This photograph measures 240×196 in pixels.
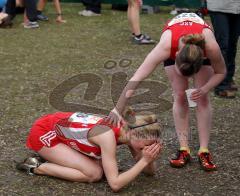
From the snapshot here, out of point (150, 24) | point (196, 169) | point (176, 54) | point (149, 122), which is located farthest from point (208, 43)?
point (150, 24)

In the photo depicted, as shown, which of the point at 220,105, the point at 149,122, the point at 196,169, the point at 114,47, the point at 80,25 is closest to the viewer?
the point at 149,122

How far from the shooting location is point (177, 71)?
141 inches

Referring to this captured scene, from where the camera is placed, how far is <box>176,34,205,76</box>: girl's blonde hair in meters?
3.41

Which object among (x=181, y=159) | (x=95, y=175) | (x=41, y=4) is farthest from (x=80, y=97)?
(x=41, y=4)

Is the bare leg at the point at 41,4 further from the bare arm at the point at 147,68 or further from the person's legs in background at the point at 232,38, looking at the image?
the bare arm at the point at 147,68

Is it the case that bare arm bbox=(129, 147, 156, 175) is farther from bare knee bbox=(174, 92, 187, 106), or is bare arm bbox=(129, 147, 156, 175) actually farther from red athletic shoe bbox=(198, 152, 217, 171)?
bare knee bbox=(174, 92, 187, 106)

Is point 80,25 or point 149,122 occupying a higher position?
point 149,122

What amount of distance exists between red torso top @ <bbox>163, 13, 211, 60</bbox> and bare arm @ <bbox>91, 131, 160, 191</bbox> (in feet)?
2.32

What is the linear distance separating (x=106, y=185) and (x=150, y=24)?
663 centimetres

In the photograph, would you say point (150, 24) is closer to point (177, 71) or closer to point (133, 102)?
point (133, 102)

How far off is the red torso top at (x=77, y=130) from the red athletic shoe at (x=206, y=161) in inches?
31.2

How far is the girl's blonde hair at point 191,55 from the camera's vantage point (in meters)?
3.41

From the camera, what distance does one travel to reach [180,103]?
13.0 feet

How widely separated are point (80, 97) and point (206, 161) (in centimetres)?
214
